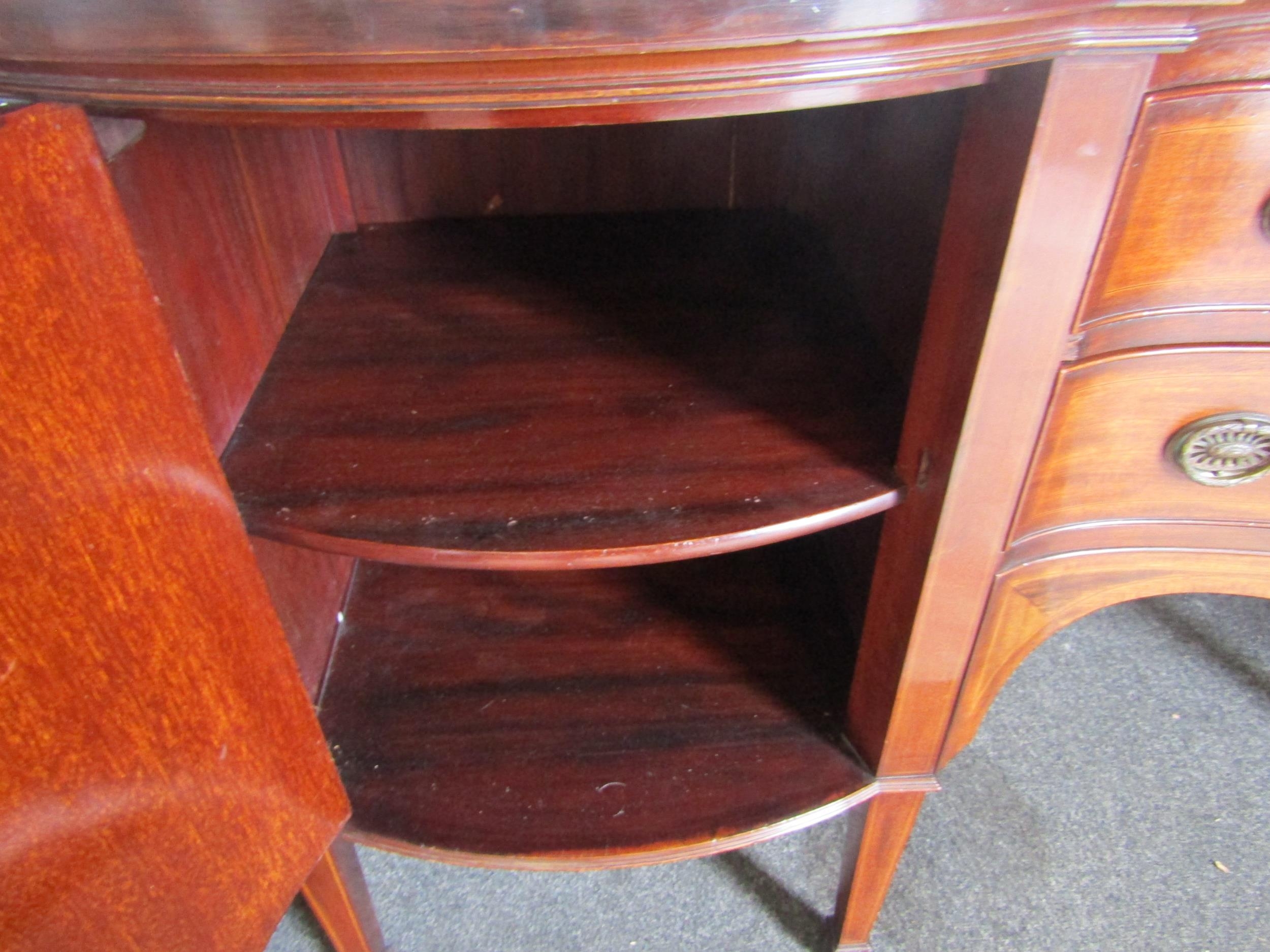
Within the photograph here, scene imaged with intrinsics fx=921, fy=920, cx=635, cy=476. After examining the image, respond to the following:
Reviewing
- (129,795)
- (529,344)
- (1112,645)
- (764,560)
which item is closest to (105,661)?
(129,795)

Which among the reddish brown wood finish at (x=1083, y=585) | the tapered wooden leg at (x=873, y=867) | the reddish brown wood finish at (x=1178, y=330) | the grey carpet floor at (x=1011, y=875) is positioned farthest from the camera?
the grey carpet floor at (x=1011, y=875)

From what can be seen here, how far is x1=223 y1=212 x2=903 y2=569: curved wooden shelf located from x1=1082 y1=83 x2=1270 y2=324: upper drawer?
17 cm

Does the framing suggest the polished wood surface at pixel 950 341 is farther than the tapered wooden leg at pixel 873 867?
No

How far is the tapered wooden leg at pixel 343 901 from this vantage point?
717 mm

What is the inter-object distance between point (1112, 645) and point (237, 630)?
107 centimetres

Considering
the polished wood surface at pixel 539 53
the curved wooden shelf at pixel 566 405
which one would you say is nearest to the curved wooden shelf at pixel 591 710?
the curved wooden shelf at pixel 566 405

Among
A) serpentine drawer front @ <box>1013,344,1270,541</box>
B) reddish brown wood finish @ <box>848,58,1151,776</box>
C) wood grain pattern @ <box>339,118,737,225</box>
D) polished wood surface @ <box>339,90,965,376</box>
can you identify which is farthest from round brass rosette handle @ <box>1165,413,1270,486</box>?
wood grain pattern @ <box>339,118,737,225</box>

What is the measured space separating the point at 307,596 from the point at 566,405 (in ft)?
0.87

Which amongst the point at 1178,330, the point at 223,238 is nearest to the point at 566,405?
the point at 223,238

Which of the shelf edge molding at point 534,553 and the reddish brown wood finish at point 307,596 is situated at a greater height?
the shelf edge molding at point 534,553

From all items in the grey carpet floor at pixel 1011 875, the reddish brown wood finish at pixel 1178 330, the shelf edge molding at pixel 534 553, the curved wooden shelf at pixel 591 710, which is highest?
the reddish brown wood finish at pixel 1178 330

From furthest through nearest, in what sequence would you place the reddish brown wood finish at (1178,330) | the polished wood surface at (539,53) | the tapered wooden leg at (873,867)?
the tapered wooden leg at (873,867)
the reddish brown wood finish at (1178,330)
the polished wood surface at (539,53)

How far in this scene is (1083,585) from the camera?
605 mm

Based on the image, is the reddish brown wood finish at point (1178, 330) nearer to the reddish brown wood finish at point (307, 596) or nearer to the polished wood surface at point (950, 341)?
the polished wood surface at point (950, 341)
